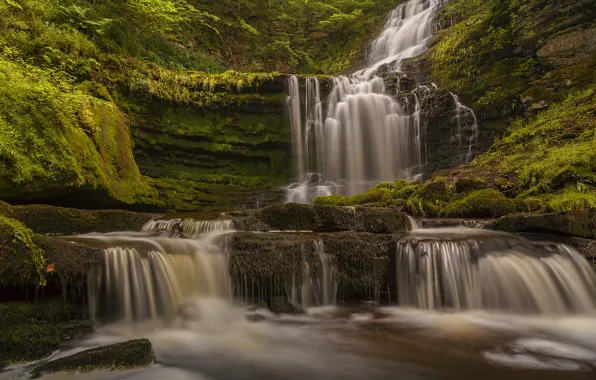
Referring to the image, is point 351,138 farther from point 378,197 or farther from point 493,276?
point 493,276

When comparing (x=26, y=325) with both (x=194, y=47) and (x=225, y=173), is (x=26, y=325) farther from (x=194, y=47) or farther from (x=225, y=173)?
(x=194, y=47)

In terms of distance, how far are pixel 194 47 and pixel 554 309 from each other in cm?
2041

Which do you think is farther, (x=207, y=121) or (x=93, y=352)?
(x=207, y=121)

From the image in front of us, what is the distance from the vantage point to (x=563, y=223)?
19.4ft

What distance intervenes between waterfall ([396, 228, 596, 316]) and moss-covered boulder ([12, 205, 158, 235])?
217 inches

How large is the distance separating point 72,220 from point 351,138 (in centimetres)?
1068

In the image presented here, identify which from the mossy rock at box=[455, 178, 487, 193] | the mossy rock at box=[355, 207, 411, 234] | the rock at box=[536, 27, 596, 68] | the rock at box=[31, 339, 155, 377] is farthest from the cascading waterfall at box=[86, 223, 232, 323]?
the rock at box=[536, 27, 596, 68]

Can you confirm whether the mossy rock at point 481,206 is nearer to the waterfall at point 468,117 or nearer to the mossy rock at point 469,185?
the mossy rock at point 469,185

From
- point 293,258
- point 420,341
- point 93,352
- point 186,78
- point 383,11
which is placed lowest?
point 420,341

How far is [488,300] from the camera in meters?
5.27

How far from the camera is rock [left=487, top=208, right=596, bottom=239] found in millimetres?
5824

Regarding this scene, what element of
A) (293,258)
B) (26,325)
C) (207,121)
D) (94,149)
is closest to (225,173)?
(207,121)

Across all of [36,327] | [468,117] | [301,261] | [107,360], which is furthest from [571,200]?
[36,327]

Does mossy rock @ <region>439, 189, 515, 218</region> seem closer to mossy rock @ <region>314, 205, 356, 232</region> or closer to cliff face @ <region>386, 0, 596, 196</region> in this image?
cliff face @ <region>386, 0, 596, 196</region>
